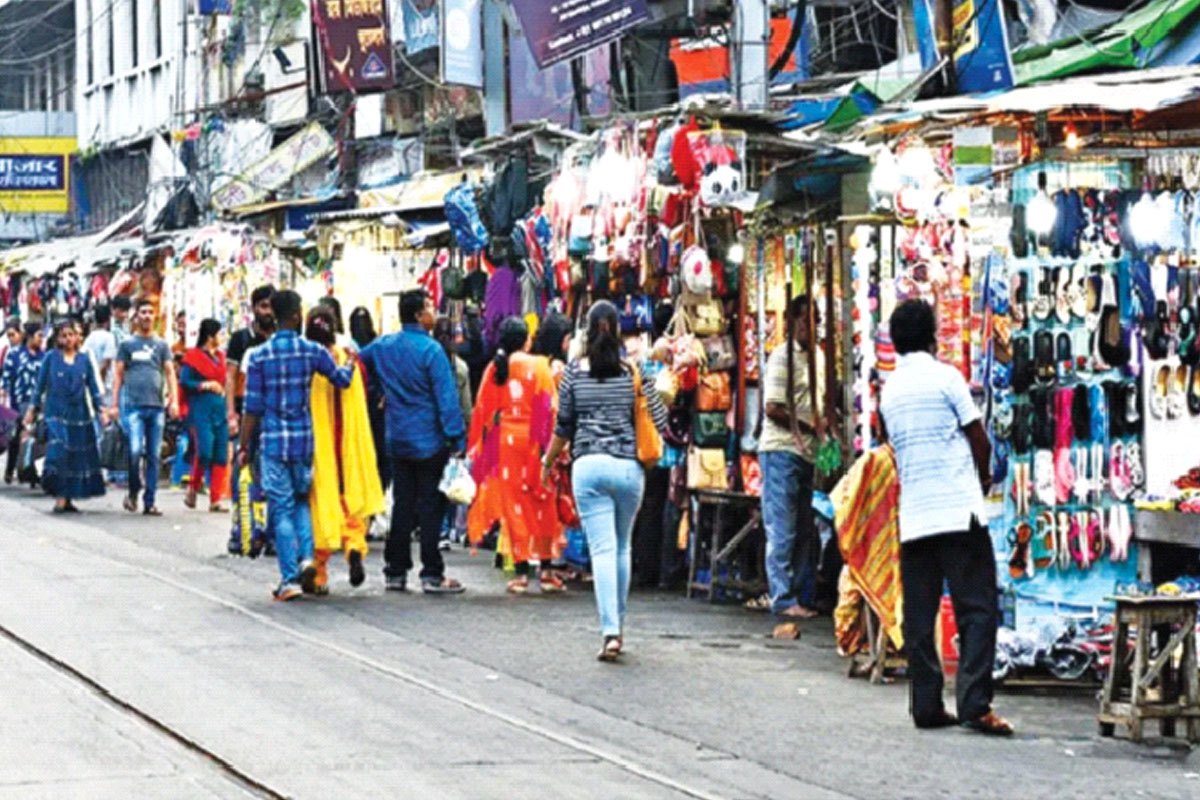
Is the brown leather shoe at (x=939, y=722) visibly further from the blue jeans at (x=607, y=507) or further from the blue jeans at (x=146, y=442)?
the blue jeans at (x=146, y=442)

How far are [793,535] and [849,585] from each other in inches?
90.8

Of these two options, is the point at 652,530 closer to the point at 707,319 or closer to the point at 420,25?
the point at 707,319

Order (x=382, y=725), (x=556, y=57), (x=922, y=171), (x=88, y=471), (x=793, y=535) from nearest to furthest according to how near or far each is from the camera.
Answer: (x=382, y=725), (x=922, y=171), (x=793, y=535), (x=556, y=57), (x=88, y=471)

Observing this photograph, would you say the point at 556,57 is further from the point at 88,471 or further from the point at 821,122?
the point at 88,471

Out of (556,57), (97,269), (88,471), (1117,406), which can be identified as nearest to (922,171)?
(1117,406)

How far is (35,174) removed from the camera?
54062mm

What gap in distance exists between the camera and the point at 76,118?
196 ft

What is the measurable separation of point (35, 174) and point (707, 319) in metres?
37.7

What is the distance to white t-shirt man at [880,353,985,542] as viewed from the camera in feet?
40.3

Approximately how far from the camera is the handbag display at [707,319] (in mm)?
18453

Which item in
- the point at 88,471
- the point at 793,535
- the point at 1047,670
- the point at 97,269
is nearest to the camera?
the point at 1047,670

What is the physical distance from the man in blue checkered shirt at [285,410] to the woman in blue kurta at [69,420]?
9.18 metres

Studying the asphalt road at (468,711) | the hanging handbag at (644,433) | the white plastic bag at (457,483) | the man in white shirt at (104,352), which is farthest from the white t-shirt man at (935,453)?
the man in white shirt at (104,352)

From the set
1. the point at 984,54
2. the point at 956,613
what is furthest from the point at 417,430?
the point at 956,613
